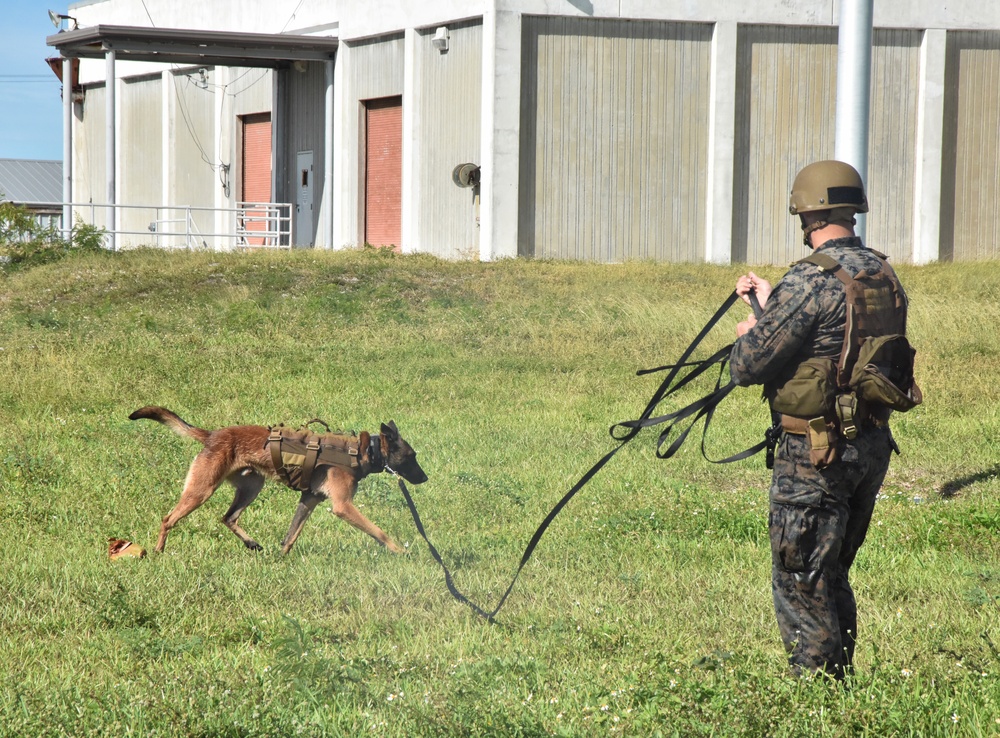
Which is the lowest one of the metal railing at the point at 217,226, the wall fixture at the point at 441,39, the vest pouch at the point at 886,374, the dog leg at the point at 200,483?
the dog leg at the point at 200,483

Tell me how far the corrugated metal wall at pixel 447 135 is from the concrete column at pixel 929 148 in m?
9.55

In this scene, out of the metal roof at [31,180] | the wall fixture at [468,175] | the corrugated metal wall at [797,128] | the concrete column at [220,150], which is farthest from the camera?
the metal roof at [31,180]

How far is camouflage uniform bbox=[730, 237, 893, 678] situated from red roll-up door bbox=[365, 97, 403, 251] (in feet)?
72.0

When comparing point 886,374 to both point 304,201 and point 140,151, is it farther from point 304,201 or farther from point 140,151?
point 140,151

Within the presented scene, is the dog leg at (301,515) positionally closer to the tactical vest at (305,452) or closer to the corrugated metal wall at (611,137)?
the tactical vest at (305,452)

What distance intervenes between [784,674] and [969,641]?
1258 mm

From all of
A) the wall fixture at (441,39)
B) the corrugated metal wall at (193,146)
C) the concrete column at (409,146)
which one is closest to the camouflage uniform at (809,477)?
the wall fixture at (441,39)

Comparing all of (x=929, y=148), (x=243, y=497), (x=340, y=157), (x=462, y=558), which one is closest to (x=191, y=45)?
(x=340, y=157)

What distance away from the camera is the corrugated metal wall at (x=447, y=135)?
23.7 metres

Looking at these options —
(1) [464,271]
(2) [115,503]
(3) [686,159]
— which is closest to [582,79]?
(3) [686,159]

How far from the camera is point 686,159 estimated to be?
2380 centimetres

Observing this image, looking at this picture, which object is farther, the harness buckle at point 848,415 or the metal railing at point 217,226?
the metal railing at point 217,226

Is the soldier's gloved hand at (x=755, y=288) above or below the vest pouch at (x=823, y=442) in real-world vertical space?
above

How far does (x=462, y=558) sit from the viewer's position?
6.82 metres
